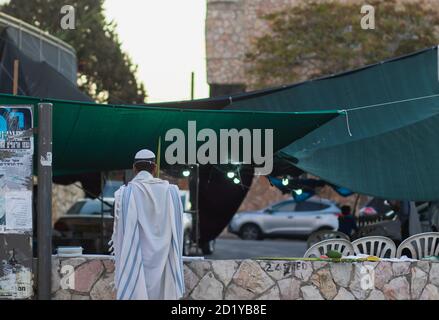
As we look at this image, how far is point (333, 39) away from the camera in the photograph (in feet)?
106

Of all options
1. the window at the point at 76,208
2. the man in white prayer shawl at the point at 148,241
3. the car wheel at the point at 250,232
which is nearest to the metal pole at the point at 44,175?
the man in white prayer shawl at the point at 148,241

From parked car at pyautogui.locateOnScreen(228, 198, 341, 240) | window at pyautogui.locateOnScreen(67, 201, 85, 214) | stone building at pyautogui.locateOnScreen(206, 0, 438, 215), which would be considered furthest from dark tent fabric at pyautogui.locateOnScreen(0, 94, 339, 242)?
stone building at pyautogui.locateOnScreen(206, 0, 438, 215)

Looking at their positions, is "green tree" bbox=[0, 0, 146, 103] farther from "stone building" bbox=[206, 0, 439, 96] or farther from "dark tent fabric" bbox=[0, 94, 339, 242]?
"dark tent fabric" bbox=[0, 94, 339, 242]

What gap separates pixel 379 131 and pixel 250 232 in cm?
1867

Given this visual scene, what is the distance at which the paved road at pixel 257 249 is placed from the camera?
72.7ft

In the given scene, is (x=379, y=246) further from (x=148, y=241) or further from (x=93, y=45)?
(x=93, y=45)

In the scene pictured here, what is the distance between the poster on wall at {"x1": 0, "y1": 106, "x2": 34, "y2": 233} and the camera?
8.80 meters

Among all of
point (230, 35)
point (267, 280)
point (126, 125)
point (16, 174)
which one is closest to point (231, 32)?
point (230, 35)

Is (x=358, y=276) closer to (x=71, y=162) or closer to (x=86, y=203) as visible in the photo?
(x=71, y=162)

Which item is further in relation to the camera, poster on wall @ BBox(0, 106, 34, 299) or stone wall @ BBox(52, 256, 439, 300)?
stone wall @ BBox(52, 256, 439, 300)

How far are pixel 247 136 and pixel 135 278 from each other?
373 cm

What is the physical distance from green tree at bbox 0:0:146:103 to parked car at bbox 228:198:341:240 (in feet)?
29.6
